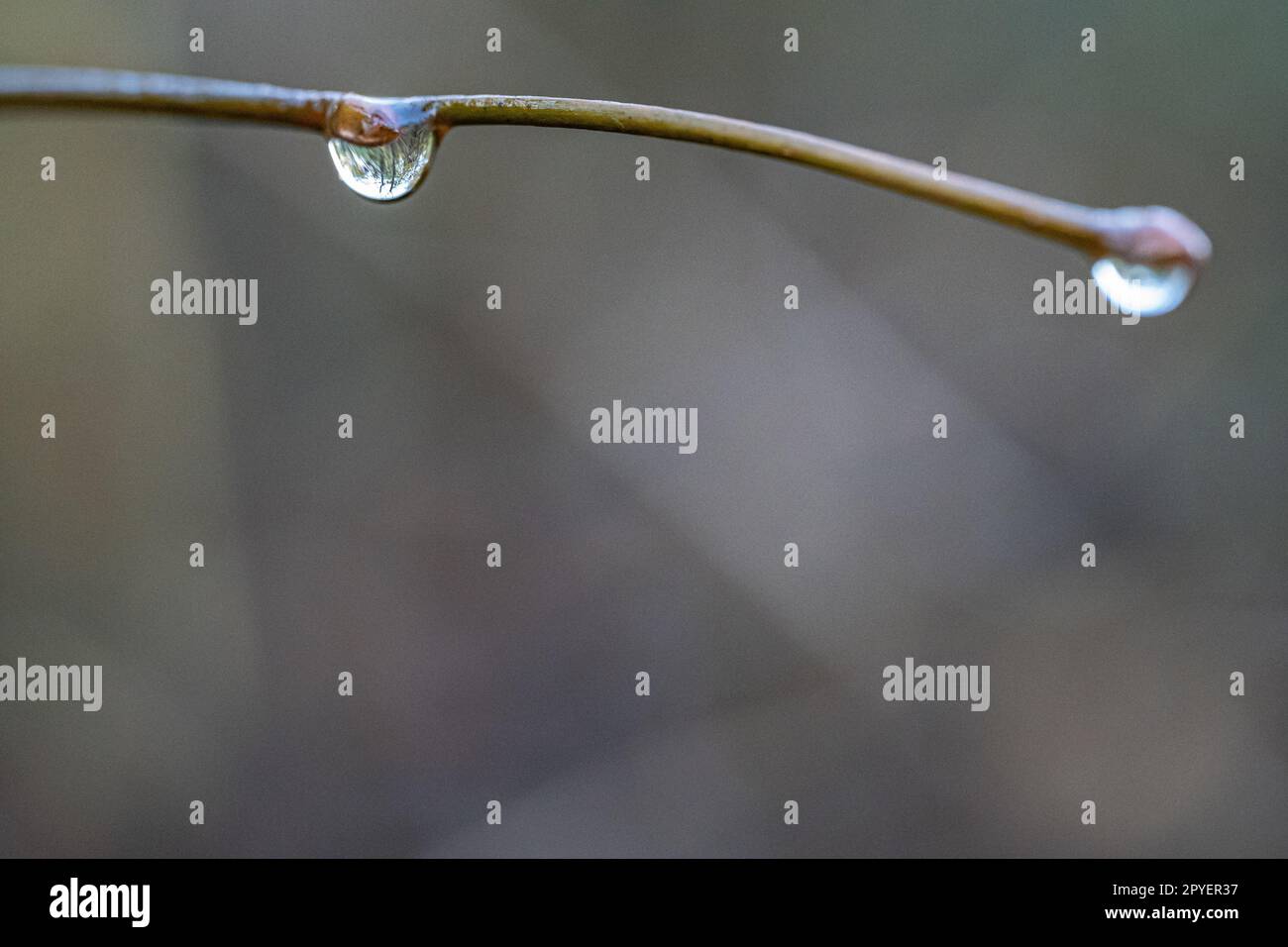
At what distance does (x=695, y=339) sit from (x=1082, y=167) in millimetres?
619

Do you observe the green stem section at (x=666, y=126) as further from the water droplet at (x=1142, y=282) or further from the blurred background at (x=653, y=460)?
the blurred background at (x=653, y=460)

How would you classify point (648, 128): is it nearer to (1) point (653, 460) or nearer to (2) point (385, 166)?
(2) point (385, 166)

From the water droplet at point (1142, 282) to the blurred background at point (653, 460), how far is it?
1.27 meters

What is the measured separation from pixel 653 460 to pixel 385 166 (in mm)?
1215

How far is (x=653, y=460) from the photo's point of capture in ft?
5.13

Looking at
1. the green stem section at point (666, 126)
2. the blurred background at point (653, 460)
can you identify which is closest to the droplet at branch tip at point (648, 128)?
the green stem section at point (666, 126)

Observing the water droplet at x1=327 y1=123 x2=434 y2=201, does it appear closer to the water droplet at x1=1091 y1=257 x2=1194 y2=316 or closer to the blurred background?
the water droplet at x1=1091 y1=257 x2=1194 y2=316

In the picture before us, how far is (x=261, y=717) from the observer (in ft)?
4.99

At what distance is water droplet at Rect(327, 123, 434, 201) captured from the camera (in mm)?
336

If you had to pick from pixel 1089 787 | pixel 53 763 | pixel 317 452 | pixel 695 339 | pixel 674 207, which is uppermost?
pixel 674 207

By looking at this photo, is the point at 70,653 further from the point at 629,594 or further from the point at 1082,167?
the point at 1082,167

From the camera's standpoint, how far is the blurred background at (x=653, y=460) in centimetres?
149

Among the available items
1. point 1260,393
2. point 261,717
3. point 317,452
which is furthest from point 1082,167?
point 261,717

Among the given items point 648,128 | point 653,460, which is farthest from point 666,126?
point 653,460
